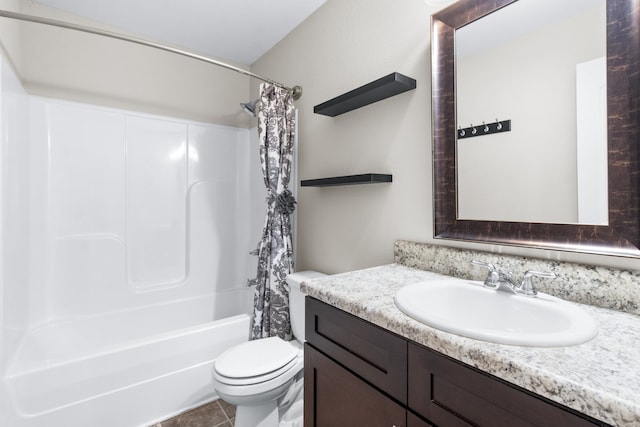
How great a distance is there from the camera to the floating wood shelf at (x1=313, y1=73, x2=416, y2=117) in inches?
52.7

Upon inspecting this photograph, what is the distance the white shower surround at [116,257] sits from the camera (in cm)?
156

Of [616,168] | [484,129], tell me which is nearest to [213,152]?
[484,129]

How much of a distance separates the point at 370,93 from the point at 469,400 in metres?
1.27

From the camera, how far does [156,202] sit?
242 centimetres

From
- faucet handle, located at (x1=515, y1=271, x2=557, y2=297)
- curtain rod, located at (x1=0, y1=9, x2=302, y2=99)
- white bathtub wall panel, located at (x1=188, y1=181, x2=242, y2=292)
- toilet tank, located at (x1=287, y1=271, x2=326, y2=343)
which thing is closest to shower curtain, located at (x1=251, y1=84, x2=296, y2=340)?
toilet tank, located at (x1=287, y1=271, x2=326, y2=343)

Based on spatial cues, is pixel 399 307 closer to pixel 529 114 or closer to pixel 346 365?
pixel 346 365

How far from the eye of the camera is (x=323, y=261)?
1976 mm

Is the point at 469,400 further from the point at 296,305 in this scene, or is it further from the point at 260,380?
the point at 296,305

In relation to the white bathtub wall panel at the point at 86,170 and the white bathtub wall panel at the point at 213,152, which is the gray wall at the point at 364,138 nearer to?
the white bathtub wall panel at the point at 213,152

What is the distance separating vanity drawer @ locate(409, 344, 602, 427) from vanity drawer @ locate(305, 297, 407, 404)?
0.04 m

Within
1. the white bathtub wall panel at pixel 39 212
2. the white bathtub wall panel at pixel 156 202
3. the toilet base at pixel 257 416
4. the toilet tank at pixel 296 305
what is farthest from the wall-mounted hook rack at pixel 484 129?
the white bathtub wall panel at pixel 39 212

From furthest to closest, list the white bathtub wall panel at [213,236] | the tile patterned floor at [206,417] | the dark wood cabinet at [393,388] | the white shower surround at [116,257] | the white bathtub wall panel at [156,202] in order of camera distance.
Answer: the white bathtub wall panel at [213,236] → the white bathtub wall panel at [156,202] → the tile patterned floor at [206,417] → the white shower surround at [116,257] → the dark wood cabinet at [393,388]

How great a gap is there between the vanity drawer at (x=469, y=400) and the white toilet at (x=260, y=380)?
856mm

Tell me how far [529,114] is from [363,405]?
1.08 m
